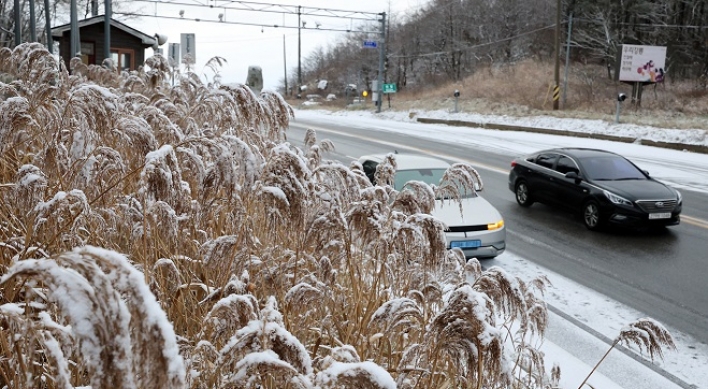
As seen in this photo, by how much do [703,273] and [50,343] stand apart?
33.6 feet

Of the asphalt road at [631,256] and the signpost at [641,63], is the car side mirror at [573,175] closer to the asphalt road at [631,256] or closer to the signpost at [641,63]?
the asphalt road at [631,256]

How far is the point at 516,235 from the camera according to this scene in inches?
477

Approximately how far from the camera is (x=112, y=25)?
2989cm

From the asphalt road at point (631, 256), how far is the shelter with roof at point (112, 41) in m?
21.0

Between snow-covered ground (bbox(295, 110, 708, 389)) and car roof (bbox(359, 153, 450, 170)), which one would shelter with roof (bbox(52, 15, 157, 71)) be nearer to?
car roof (bbox(359, 153, 450, 170))

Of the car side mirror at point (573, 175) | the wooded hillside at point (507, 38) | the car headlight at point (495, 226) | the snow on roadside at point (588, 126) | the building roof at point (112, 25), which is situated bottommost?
the car headlight at point (495, 226)

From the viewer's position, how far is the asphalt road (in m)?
8.41

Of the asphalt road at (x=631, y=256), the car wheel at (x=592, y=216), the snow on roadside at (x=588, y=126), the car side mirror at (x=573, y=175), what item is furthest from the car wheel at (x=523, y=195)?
the snow on roadside at (x=588, y=126)

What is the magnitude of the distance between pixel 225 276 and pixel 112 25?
30.3m

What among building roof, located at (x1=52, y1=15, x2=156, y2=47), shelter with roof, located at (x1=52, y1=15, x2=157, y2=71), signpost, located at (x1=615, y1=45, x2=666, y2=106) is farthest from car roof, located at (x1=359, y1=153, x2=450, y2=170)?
signpost, located at (x1=615, y1=45, x2=666, y2=106)

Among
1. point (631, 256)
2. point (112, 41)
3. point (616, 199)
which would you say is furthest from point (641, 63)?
point (112, 41)

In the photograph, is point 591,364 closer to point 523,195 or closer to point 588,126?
point 523,195

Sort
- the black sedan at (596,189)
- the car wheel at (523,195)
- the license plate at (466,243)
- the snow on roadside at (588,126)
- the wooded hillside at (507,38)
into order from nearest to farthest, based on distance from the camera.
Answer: the license plate at (466,243) → the black sedan at (596,189) → the car wheel at (523,195) → the snow on roadside at (588,126) → the wooded hillside at (507,38)

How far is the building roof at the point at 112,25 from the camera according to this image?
2884 cm
